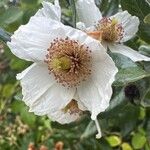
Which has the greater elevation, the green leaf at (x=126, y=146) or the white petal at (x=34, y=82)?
the white petal at (x=34, y=82)

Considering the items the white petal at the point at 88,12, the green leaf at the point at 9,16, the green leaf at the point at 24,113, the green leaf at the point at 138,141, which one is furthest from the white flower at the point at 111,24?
the green leaf at the point at 24,113

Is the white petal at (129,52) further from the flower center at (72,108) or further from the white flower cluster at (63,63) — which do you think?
the flower center at (72,108)

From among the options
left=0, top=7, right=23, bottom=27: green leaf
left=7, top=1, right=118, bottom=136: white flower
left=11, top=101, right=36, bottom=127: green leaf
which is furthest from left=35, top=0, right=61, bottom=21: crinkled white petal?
left=11, top=101, right=36, bottom=127: green leaf

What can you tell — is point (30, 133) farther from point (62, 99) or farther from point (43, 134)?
point (62, 99)

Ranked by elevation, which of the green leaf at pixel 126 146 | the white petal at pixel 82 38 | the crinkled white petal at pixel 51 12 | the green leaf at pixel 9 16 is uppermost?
the crinkled white petal at pixel 51 12

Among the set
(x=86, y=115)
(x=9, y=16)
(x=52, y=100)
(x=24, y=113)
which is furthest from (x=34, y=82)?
(x=24, y=113)

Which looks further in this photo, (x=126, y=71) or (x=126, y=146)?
(x=126, y=146)

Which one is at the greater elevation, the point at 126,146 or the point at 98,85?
the point at 98,85

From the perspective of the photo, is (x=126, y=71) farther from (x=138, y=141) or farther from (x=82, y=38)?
(x=138, y=141)
